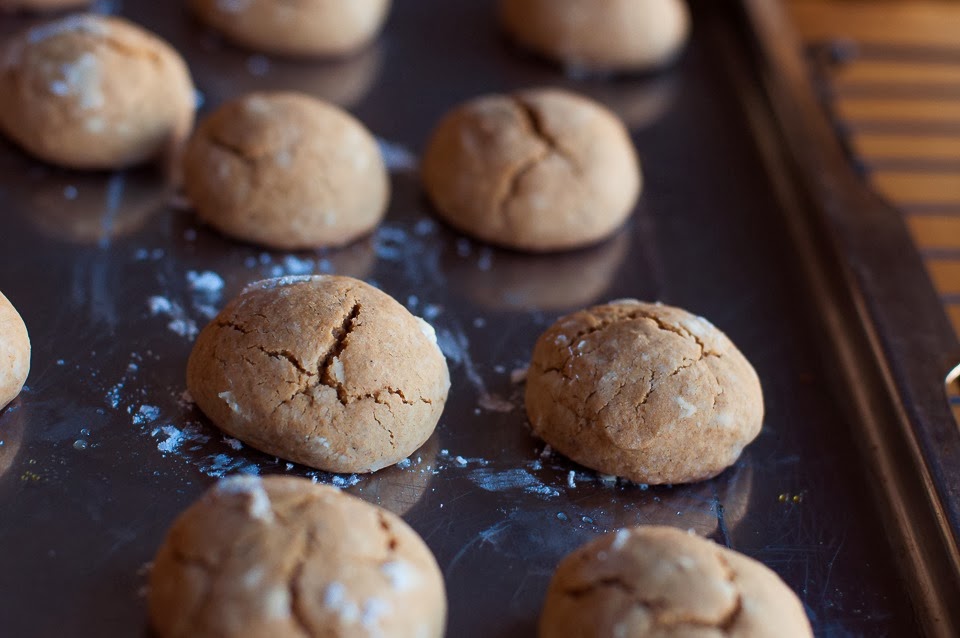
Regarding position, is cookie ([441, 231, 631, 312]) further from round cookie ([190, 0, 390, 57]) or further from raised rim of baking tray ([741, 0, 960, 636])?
round cookie ([190, 0, 390, 57])

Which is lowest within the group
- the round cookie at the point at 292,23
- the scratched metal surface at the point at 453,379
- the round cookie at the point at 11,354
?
the scratched metal surface at the point at 453,379

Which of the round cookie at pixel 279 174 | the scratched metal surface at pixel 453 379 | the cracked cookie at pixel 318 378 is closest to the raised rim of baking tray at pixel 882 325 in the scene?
the scratched metal surface at pixel 453 379

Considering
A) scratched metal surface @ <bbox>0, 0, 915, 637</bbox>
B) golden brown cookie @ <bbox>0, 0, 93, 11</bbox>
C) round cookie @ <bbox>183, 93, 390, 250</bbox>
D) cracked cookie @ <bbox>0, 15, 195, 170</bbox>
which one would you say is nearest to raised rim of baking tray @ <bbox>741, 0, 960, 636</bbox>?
scratched metal surface @ <bbox>0, 0, 915, 637</bbox>

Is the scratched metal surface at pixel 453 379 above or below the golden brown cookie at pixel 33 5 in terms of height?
below

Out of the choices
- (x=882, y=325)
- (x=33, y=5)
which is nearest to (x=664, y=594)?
(x=882, y=325)

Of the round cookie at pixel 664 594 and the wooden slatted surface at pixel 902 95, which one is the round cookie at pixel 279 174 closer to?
the round cookie at pixel 664 594

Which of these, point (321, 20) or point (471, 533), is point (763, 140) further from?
point (471, 533)

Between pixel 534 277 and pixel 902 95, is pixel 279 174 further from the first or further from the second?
pixel 902 95
